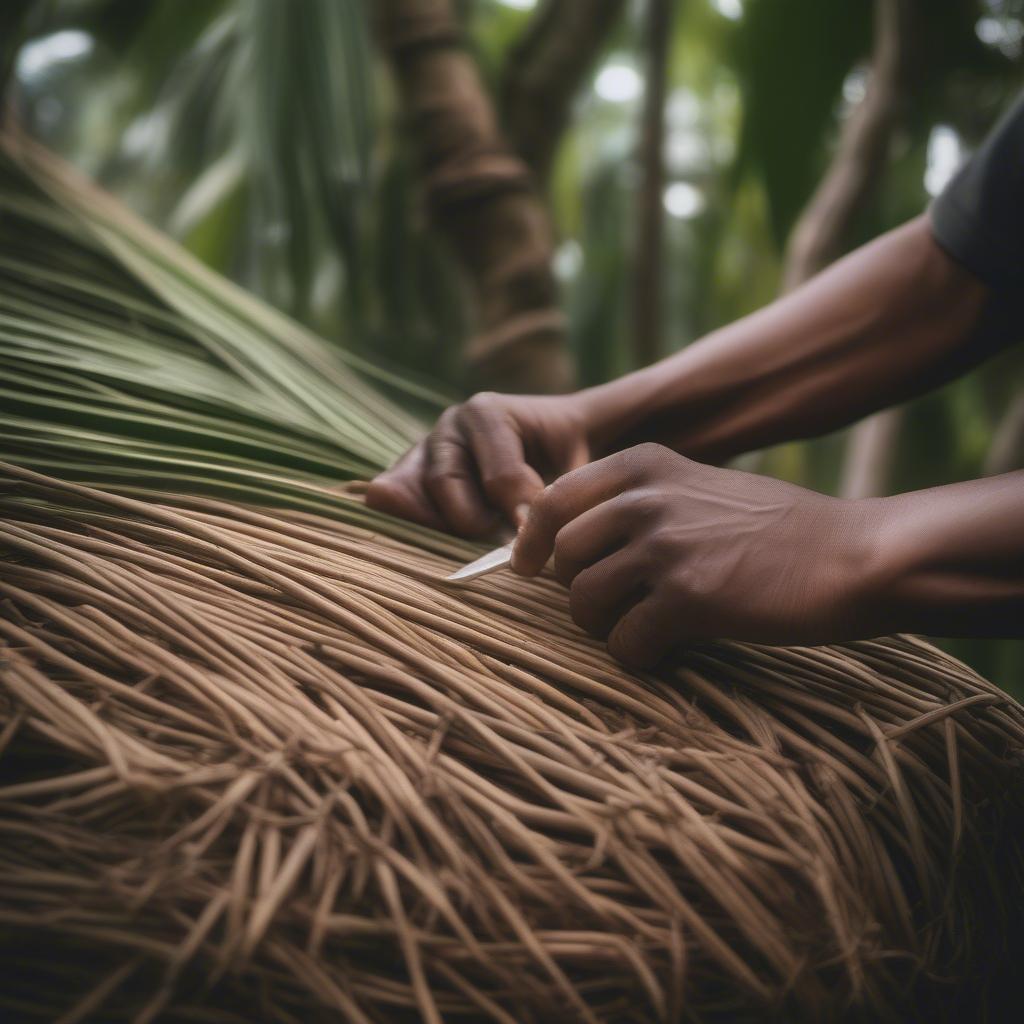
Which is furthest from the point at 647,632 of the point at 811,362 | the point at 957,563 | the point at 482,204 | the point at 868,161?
the point at 868,161

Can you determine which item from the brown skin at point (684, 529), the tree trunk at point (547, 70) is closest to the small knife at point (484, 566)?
the brown skin at point (684, 529)

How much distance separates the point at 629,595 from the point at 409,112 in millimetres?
772

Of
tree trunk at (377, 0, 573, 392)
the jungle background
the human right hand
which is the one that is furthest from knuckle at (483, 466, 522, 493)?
tree trunk at (377, 0, 573, 392)

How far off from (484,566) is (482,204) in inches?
24.4

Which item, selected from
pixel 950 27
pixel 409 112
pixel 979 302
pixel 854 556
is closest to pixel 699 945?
pixel 854 556

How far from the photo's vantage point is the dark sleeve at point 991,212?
58 cm

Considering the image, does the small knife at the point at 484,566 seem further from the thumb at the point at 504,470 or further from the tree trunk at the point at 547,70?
the tree trunk at the point at 547,70

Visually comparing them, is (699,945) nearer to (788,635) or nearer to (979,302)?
(788,635)

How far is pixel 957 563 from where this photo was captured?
0.37m

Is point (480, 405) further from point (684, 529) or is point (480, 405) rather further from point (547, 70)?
point (547, 70)

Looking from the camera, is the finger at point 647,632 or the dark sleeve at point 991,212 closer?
the finger at point 647,632

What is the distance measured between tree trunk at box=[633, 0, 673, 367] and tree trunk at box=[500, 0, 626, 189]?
0.06 meters

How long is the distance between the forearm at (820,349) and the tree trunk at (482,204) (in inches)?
14.1

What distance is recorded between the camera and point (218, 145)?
1380 millimetres
